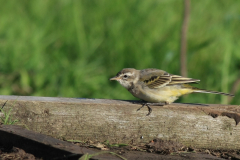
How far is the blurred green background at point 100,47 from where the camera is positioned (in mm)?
7102

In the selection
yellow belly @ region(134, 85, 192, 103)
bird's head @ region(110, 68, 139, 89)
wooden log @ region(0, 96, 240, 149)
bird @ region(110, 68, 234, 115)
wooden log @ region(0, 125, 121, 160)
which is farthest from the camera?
bird's head @ region(110, 68, 139, 89)

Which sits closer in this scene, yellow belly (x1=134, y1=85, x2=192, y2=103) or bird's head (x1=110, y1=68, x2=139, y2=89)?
yellow belly (x1=134, y1=85, x2=192, y2=103)

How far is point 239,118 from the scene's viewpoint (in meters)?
3.86

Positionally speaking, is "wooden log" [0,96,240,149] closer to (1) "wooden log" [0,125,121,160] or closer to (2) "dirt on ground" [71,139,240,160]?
(2) "dirt on ground" [71,139,240,160]

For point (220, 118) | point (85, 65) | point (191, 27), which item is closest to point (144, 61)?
point (85, 65)

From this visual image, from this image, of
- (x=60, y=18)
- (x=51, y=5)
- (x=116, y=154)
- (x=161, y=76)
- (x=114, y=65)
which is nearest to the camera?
(x=116, y=154)

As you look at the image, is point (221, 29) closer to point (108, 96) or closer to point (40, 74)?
point (108, 96)

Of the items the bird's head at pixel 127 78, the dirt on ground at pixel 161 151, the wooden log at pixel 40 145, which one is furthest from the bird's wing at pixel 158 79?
the wooden log at pixel 40 145

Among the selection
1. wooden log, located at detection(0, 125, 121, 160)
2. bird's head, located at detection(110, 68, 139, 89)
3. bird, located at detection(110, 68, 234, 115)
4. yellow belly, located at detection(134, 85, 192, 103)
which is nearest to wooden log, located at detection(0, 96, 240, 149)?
wooden log, located at detection(0, 125, 121, 160)

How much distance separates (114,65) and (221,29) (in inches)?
86.5

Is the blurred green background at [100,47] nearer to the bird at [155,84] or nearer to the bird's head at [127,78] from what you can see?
the bird at [155,84]

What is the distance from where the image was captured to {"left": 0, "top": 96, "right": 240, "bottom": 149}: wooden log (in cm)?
359

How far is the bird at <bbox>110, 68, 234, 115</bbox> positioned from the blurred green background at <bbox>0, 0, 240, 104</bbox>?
1.53 metres

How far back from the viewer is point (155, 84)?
17.6ft
